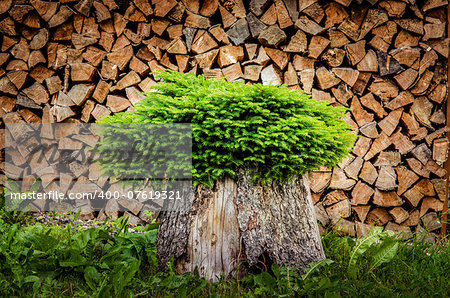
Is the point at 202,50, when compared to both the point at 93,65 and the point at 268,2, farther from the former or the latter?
the point at 93,65

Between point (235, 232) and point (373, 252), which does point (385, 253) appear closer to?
point (373, 252)

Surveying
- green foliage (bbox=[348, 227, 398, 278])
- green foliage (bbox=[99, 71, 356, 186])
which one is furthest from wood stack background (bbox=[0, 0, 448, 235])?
green foliage (bbox=[99, 71, 356, 186])

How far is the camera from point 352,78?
266 centimetres

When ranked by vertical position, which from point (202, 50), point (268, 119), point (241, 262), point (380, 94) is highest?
point (202, 50)

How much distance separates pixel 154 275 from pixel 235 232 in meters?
0.45

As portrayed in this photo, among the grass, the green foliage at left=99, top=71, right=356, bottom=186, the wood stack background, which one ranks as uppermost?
the wood stack background

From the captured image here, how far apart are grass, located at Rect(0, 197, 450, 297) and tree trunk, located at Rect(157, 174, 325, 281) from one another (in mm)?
69

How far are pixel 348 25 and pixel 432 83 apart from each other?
900 millimetres

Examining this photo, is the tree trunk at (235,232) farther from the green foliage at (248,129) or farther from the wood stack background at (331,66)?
the wood stack background at (331,66)

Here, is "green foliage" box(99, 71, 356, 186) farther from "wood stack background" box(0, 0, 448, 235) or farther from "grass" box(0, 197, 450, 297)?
"wood stack background" box(0, 0, 448, 235)

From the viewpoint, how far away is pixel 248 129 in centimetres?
145

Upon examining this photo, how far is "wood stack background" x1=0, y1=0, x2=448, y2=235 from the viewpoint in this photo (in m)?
2.67

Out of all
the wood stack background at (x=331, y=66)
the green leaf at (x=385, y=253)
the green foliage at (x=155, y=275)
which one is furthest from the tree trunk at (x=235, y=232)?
the wood stack background at (x=331, y=66)

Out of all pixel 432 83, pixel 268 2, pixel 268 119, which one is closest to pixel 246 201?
pixel 268 119
